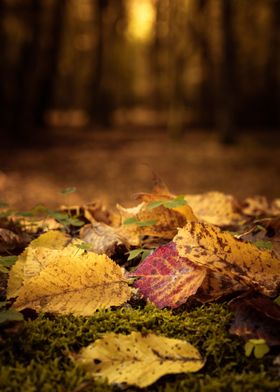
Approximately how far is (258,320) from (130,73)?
40457 millimetres

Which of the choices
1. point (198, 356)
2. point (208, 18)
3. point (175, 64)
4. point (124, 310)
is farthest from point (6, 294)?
point (208, 18)

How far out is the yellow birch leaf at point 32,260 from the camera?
4.43 ft

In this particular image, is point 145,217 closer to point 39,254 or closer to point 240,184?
point 39,254

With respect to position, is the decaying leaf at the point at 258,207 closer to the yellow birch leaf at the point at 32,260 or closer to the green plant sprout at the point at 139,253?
the green plant sprout at the point at 139,253

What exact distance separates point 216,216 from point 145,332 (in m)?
0.99

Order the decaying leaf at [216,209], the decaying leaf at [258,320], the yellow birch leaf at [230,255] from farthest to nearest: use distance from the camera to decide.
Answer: the decaying leaf at [216,209] → the yellow birch leaf at [230,255] → the decaying leaf at [258,320]

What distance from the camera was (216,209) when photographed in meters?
2.12

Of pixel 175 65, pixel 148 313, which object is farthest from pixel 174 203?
pixel 175 65

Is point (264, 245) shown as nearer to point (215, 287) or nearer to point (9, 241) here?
point (215, 287)

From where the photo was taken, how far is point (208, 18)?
24734 millimetres

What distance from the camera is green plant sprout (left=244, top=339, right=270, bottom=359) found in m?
1.09

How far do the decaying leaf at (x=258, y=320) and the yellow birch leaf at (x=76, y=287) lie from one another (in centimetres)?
29

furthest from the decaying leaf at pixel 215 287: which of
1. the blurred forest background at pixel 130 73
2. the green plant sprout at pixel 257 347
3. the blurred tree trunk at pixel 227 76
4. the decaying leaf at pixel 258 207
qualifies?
the blurred tree trunk at pixel 227 76

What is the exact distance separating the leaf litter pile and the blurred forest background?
8.89m
